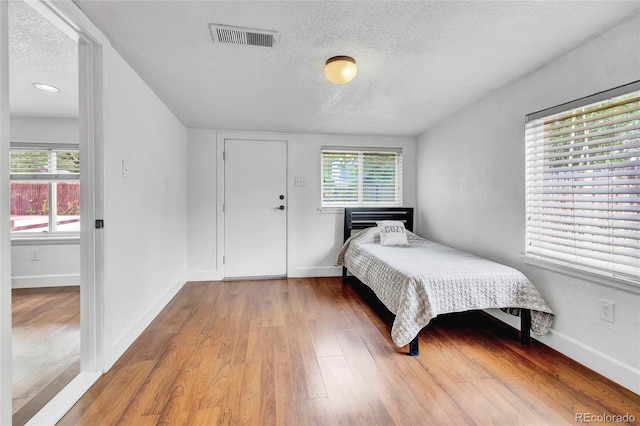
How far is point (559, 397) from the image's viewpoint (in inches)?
60.0

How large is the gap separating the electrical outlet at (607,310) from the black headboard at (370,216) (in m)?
2.33

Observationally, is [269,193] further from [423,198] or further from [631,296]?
[631,296]

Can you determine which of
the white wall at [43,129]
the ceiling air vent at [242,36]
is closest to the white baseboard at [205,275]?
the white wall at [43,129]

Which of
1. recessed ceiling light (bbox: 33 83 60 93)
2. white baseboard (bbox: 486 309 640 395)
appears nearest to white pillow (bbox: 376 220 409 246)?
white baseboard (bbox: 486 309 640 395)

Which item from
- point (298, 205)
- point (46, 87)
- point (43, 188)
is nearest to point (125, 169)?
point (46, 87)

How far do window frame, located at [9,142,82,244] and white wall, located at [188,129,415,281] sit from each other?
1.39 metres

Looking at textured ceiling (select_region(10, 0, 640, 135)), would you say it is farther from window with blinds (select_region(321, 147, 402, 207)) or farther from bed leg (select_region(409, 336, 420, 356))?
bed leg (select_region(409, 336, 420, 356))

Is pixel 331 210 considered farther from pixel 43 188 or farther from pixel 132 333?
pixel 43 188

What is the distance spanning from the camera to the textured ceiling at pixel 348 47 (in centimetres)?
145

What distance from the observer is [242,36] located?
1663 millimetres

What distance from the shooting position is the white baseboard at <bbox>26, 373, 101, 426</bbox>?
1.30m

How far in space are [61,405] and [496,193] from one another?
3.33 meters

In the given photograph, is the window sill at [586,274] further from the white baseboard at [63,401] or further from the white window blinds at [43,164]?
the white window blinds at [43,164]

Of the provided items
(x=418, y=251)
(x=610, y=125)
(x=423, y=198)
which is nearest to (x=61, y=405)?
(x=418, y=251)
